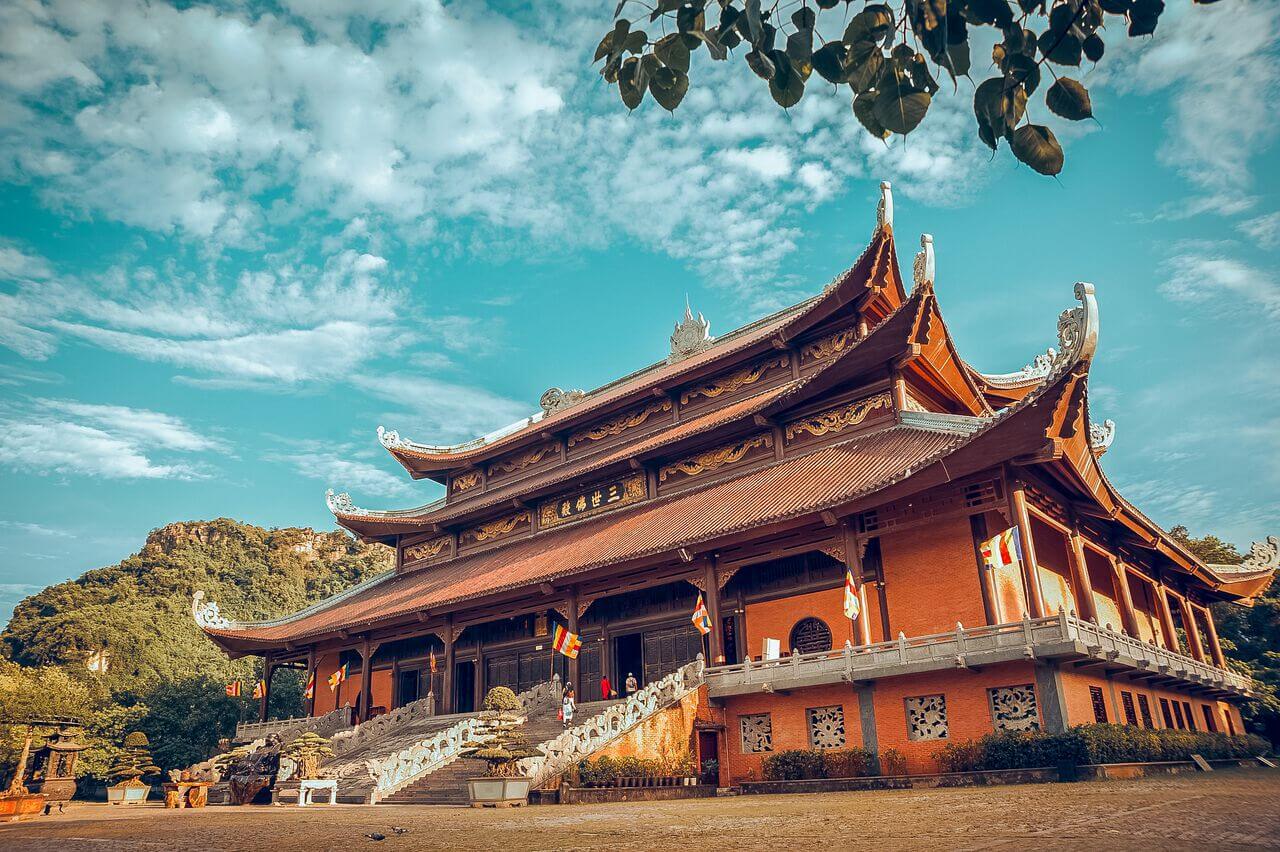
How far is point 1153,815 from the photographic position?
5.48m

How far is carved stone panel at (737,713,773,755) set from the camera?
611 inches

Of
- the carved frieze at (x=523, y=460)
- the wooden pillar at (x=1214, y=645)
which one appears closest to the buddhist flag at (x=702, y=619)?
the carved frieze at (x=523, y=460)

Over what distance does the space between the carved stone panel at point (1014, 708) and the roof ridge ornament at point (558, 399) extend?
19.6m

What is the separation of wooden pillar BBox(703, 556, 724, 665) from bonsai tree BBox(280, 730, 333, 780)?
902cm

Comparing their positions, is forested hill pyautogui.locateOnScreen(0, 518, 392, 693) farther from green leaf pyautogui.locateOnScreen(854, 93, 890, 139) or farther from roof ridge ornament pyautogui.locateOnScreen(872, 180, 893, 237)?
green leaf pyautogui.locateOnScreen(854, 93, 890, 139)

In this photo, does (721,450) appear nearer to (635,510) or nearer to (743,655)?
(635,510)

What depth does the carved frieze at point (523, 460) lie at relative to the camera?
27.9m

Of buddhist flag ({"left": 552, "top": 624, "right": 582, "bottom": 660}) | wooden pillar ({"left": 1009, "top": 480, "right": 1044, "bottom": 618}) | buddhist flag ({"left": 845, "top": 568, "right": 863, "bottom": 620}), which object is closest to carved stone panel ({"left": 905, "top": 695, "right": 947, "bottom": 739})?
buddhist flag ({"left": 845, "top": 568, "right": 863, "bottom": 620})

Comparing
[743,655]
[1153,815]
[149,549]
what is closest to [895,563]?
[743,655]

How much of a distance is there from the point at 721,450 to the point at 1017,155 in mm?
18727

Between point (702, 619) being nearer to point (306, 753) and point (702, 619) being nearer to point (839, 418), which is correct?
point (839, 418)

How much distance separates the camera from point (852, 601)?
48.5 ft

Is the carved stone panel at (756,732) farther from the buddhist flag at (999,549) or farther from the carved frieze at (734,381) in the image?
the carved frieze at (734,381)

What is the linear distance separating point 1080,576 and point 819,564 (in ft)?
17.6
